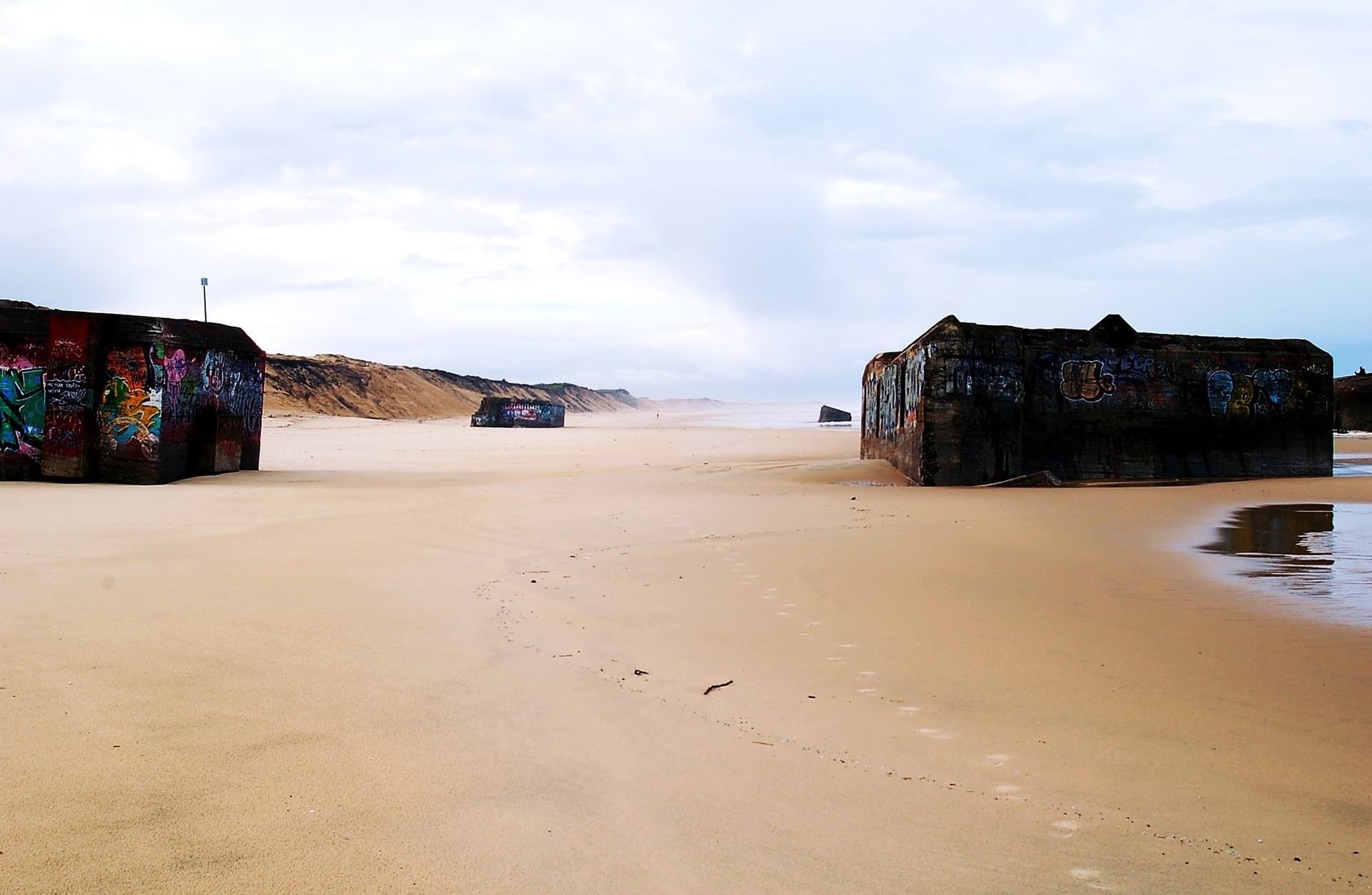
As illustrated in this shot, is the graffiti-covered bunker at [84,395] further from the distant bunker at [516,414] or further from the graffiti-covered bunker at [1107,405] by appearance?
the distant bunker at [516,414]

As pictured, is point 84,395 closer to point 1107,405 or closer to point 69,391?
point 69,391

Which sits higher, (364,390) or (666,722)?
(364,390)

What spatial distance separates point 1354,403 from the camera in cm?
2580

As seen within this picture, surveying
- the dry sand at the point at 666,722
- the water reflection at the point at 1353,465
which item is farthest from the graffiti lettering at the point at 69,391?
the water reflection at the point at 1353,465

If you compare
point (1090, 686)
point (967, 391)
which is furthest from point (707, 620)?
point (967, 391)

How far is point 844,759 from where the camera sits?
2.42 metres

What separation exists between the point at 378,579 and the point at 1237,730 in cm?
398

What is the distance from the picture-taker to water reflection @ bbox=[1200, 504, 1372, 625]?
14.2ft

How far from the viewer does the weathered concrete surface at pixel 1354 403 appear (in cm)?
2552

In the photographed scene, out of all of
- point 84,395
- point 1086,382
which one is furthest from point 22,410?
point 1086,382

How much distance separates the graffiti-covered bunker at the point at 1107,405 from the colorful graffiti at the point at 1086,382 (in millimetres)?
18

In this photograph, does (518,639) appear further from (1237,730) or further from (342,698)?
(1237,730)

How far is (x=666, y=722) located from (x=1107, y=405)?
11323 mm

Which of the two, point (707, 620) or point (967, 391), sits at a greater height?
point (967, 391)
